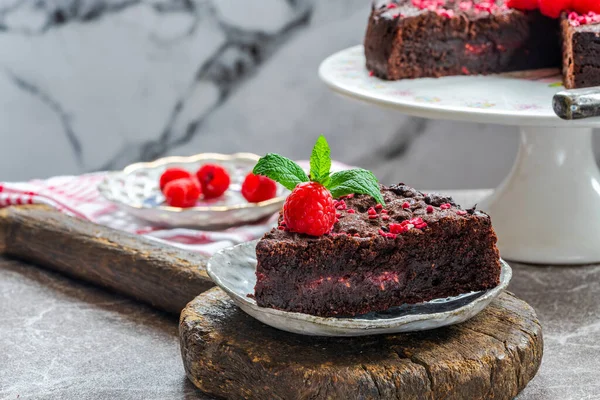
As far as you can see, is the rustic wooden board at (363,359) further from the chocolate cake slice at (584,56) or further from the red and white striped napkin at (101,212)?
the chocolate cake slice at (584,56)

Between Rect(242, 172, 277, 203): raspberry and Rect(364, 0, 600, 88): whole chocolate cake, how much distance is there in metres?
0.37

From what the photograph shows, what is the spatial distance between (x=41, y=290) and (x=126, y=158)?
5.12ft

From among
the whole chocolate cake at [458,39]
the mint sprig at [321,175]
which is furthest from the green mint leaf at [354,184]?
the whole chocolate cake at [458,39]

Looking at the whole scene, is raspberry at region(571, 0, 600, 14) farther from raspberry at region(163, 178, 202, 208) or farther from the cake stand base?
raspberry at region(163, 178, 202, 208)

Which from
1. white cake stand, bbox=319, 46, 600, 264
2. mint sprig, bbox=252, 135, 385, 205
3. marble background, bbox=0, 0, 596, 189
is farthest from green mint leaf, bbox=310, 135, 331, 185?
marble background, bbox=0, 0, 596, 189

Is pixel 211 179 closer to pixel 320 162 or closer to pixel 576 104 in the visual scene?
pixel 320 162

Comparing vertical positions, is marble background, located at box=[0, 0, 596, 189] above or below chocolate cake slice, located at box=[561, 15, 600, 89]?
below

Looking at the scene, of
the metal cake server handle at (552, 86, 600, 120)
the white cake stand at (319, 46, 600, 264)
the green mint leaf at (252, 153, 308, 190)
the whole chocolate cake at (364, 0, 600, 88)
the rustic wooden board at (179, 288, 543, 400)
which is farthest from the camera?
the whole chocolate cake at (364, 0, 600, 88)

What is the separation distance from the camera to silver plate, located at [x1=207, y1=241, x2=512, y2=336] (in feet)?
4.34

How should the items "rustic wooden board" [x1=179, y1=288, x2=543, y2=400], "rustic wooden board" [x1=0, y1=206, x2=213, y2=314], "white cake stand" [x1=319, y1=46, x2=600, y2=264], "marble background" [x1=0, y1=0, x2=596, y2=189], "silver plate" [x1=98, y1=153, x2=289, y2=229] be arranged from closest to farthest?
"rustic wooden board" [x1=179, y1=288, x2=543, y2=400]
"rustic wooden board" [x1=0, y1=206, x2=213, y2=314]
"white cake stand" [x1=319, y1=46, x2=600, y2=264]
"silver plate" [x1=98, y1=153, x2=289, y2=229]
"marble background" [x1=0, y1=0, x2=596, y2=189]

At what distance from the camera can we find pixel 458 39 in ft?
7.55

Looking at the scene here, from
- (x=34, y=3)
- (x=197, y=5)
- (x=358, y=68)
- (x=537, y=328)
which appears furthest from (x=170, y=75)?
(x=537, y=328)

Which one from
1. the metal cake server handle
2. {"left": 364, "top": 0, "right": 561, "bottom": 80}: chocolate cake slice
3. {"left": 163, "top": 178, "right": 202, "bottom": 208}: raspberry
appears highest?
the metal cake server handle

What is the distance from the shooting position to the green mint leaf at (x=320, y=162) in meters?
1.47
